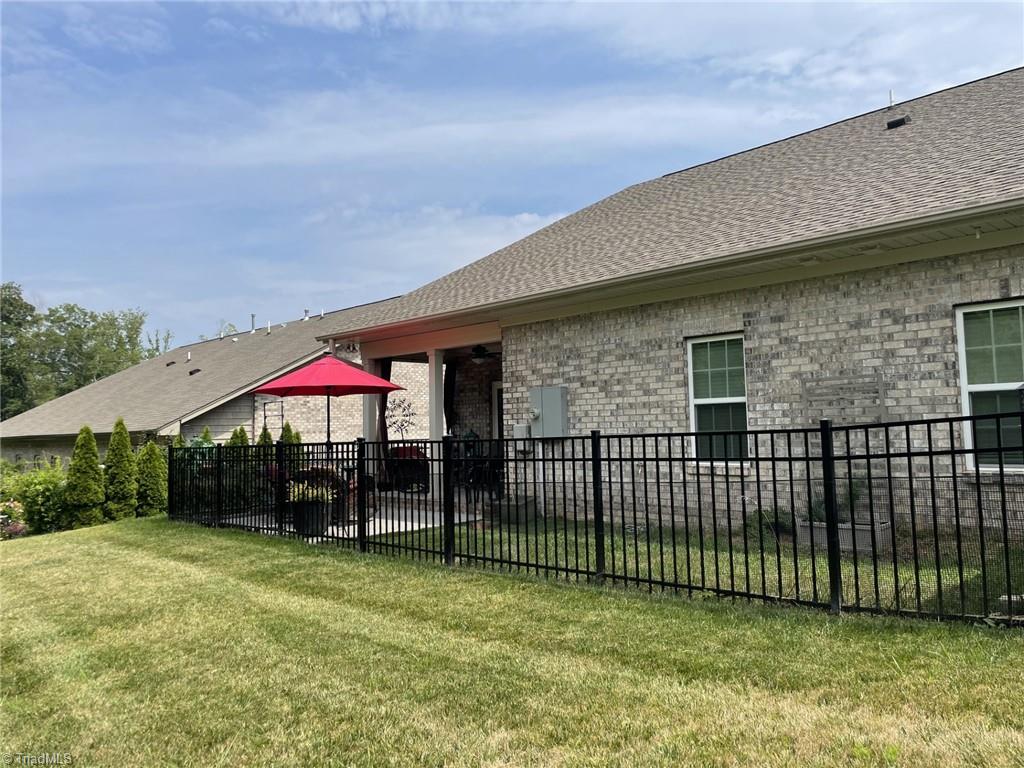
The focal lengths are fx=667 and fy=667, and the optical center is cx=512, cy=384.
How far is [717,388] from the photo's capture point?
8805mm

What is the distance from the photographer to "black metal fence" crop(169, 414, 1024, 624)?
4566 millimetres

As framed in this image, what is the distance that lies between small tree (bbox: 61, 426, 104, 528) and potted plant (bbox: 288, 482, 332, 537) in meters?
7.16

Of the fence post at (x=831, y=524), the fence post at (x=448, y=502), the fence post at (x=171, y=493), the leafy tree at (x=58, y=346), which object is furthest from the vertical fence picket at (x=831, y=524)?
the leafy tree at (x=58, y=346)

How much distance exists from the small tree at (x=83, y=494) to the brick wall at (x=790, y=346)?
359 inches

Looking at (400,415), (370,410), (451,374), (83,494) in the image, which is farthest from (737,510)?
(400,415)

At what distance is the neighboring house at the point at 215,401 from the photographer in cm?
1900

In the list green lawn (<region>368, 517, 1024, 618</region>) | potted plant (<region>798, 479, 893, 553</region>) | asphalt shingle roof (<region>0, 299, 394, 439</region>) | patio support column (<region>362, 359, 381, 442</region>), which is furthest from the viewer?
asphalt shingle roof (<region>0, 299, 394, 439</region>)

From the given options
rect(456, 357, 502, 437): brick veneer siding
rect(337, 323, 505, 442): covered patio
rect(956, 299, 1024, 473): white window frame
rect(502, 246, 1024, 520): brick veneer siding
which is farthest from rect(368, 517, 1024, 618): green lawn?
rect(456, 357, 502, 437): brick veneer siding

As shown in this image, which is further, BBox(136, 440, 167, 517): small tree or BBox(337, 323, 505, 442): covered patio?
BBox(136, 440, 167, 517): small tree

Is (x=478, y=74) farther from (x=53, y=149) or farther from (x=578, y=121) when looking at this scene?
(x=53, y=149)

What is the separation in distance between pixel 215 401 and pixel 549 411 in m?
12.0

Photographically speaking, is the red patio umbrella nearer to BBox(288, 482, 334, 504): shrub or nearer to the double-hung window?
BBox(288, 482, 334, 504): shrub

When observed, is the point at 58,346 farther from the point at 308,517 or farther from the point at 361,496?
the point at 361,496

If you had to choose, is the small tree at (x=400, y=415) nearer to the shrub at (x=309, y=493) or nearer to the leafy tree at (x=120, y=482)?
the leafy tree at (x=120, y=482)
